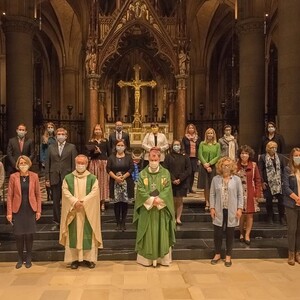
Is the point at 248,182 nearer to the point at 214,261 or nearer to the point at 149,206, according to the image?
the point at 214,261

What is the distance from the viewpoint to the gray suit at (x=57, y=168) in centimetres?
744

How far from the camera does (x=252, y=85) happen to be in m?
14.3

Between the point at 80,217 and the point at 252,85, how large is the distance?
9.82 meters

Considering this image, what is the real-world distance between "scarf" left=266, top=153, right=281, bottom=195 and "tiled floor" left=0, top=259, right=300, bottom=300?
4.66ft

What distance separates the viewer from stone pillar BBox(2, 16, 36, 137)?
13.6 metres

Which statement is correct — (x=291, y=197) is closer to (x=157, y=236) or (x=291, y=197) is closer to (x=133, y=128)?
(x=157, y=236)

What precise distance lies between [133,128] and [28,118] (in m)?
5.43

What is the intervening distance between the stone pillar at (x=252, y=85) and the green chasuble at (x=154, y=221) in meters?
8.55

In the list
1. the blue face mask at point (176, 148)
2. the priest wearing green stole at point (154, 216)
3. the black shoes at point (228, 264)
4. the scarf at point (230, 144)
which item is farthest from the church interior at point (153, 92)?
the blue face mask at point (176, 148)

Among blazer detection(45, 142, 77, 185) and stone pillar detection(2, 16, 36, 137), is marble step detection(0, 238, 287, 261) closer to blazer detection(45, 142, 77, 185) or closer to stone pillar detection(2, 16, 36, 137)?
blazer detection(45, 142, 77, 185)

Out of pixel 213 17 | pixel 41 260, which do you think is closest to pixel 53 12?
pixel 213 17

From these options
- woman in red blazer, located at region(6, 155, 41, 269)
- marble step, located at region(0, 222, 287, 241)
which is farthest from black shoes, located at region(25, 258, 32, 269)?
marble step, located at region(0, 222, 287, 241)

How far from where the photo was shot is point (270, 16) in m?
19.8

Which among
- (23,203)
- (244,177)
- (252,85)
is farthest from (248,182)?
(252,85)
